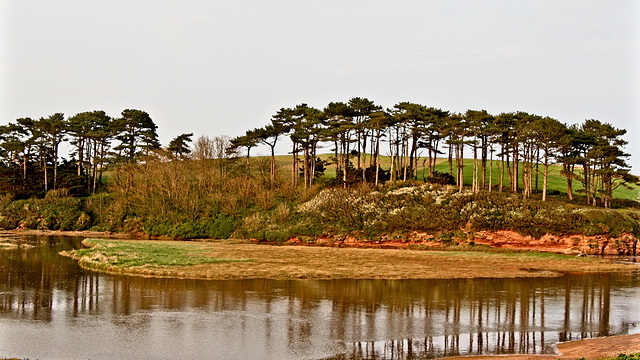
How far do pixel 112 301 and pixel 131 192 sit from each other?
167ft

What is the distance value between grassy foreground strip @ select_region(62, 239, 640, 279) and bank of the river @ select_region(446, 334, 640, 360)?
16.2 metres

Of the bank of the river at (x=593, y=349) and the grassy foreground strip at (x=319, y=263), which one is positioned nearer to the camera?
the bank of the river at (x=593, y=349)

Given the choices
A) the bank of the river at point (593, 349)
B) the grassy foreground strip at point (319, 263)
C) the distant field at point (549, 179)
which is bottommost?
the grassy foreground strip at point (319, 263)

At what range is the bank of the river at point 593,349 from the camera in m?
17.7

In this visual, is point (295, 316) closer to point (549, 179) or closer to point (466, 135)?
point (466, 135)


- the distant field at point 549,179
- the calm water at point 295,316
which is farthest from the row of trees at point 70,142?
the calm water at point 295,316

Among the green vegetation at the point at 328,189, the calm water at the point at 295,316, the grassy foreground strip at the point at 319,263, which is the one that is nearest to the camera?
the calm water at the point at 295,316

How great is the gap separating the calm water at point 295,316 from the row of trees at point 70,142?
58766 millimetres

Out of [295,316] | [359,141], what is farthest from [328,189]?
[295,316]

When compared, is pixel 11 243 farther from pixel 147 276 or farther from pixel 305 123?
pixel 305 123

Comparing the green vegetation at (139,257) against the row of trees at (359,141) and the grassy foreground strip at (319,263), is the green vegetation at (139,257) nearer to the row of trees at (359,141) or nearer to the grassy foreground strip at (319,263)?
the grassy foreground strip at (319,263)

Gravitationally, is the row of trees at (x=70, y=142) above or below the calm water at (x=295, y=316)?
above

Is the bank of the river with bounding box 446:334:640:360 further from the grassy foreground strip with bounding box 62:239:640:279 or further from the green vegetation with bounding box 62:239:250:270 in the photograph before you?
the green vegetation with bounding box 62:239:250:270

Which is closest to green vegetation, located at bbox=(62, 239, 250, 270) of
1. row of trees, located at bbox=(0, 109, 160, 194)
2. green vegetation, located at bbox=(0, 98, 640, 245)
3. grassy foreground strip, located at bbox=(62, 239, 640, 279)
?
grassy foreground strip, located at bbox=(62, 239, 640, 279)
